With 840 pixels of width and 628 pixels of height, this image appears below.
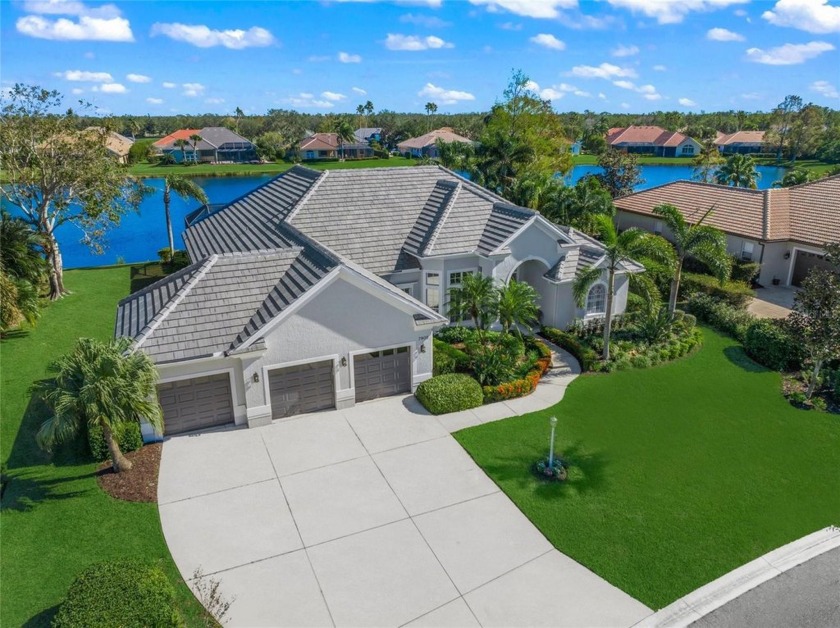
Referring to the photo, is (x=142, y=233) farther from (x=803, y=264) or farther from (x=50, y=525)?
(x=803, y=264)

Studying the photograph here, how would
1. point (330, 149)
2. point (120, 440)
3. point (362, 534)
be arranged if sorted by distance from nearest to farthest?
point (362, 534) < point (120, 440) < point (330, 149)

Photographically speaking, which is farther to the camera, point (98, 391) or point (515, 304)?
point (515, 304)

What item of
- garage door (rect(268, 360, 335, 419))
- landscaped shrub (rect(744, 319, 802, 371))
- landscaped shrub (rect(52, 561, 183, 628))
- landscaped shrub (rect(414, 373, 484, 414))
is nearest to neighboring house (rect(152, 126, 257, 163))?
garage door (rect(268, 360, 335, 419))

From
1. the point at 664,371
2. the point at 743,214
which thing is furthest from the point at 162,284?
the point at 743,214

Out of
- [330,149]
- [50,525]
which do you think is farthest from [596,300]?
[330,149]

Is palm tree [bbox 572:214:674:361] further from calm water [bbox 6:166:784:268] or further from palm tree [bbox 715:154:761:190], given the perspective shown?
palm tree [bbox 715:154:761:190]

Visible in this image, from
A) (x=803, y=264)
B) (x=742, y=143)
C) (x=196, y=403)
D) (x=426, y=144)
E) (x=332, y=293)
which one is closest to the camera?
(x=196, y=403)

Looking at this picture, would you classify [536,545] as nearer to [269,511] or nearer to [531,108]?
[269,511]
